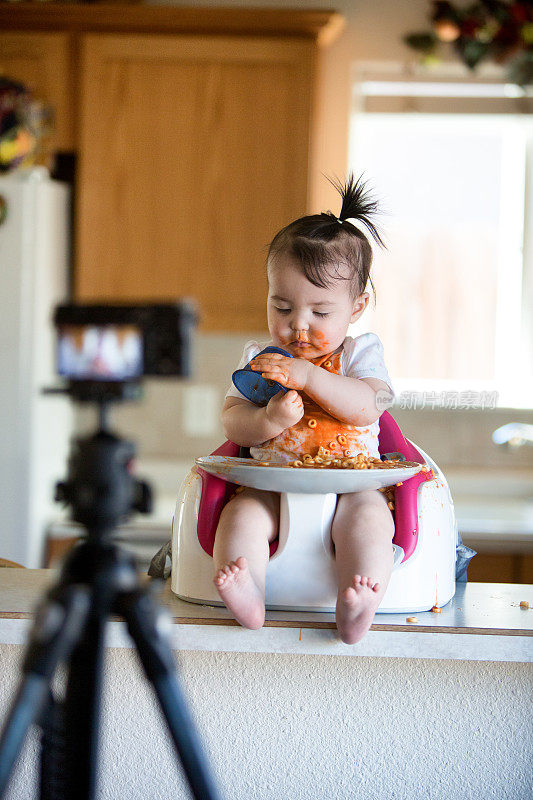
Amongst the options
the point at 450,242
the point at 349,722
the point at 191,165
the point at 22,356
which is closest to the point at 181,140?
the point at 191,165

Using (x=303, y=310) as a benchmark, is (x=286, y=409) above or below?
below

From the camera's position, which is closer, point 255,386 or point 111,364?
point 111,364

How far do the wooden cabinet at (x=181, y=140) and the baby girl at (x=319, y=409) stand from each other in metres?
1.51

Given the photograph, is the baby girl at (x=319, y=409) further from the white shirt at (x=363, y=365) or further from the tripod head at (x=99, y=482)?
the tripod head at (x=99, y=482)

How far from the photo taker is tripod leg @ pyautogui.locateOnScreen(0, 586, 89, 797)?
0.60 m

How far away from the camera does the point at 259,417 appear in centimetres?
99

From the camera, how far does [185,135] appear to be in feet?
8.61

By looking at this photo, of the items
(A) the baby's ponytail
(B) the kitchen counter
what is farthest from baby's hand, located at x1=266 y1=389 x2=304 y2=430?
(A) the baby's ponytail

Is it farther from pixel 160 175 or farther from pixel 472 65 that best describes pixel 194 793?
pixel 472 65

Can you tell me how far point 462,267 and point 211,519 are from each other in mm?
2304

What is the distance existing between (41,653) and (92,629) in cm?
5

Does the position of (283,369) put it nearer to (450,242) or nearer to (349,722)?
(349,722)

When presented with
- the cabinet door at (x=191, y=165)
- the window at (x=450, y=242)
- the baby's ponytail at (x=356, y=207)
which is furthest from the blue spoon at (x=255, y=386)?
the window at (x=450, y=242)

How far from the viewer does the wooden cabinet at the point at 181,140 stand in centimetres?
258
